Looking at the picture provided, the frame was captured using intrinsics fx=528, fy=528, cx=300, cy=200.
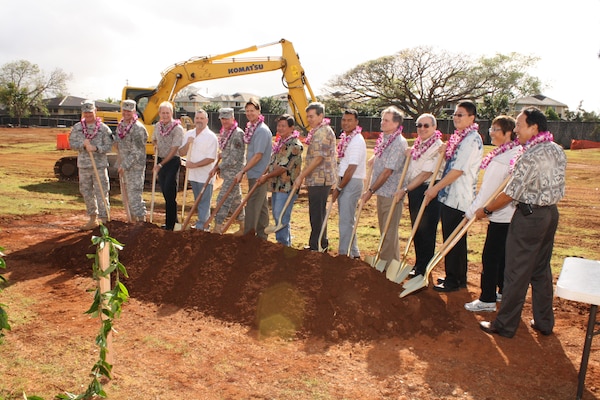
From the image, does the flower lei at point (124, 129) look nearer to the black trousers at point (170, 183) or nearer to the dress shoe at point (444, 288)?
the black trousers at point (170, 183)

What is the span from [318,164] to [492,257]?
216cm

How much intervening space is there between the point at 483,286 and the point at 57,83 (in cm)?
5953

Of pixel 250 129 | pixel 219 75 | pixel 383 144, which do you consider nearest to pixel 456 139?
pixel 383 144

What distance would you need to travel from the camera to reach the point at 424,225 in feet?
18.6

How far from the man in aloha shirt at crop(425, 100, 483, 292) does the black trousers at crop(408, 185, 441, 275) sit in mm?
230

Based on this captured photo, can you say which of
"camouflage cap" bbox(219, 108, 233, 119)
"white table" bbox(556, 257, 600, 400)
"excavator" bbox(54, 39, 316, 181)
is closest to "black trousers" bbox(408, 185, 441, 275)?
"white table" bbox(556, 257, 600, 400)

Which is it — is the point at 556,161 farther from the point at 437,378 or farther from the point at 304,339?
the point at 304,339

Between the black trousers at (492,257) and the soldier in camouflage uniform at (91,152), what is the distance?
16.5 feet

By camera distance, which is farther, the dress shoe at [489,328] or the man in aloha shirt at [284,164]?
the man in aloha shirt at [284,164]

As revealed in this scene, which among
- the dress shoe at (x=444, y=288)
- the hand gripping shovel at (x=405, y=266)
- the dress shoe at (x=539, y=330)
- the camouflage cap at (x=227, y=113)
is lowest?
the dress shoe at (x=539, y=330)

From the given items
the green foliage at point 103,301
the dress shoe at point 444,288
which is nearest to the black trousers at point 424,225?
the dress shoe at point 444,288

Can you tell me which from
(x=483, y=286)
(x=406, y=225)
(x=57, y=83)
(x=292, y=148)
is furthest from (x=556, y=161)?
(x=57, y=83)

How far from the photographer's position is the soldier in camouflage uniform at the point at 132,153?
7164 millimetres

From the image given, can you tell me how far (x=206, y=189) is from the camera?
7.16 meters
